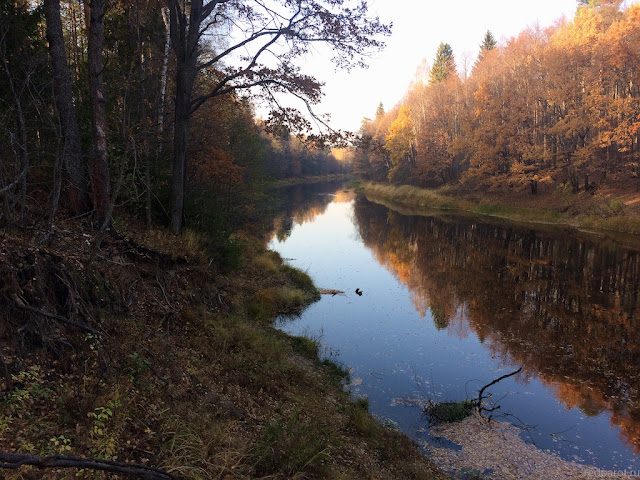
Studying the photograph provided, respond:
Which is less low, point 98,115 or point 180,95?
point 180,95

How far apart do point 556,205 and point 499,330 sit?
23045 millimetres

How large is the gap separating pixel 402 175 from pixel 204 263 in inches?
1946

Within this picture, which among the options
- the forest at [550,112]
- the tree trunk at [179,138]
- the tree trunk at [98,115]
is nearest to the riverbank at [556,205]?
the forest at [550,112]

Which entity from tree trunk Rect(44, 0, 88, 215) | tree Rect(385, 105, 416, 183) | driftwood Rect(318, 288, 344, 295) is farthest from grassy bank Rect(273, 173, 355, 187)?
tree trunk Rect(44, 0, 88, 215)

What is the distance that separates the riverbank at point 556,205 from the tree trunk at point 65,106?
27540 millimetres

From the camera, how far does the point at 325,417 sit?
6680 mm

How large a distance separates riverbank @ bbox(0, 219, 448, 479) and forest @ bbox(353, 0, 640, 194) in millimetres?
14460

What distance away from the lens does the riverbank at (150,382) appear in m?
3.84

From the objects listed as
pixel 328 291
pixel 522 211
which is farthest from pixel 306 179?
pixel 328 291

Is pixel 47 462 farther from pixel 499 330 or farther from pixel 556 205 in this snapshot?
pixel 556 205

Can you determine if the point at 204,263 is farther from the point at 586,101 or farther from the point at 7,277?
the point at 586,101

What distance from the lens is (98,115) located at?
7.57 m

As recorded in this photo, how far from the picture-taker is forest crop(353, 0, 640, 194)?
27781mm

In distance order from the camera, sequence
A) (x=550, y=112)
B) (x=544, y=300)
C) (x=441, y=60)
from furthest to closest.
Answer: (x=441, y=60), (x=550, y=112), (x=544, y=300)
